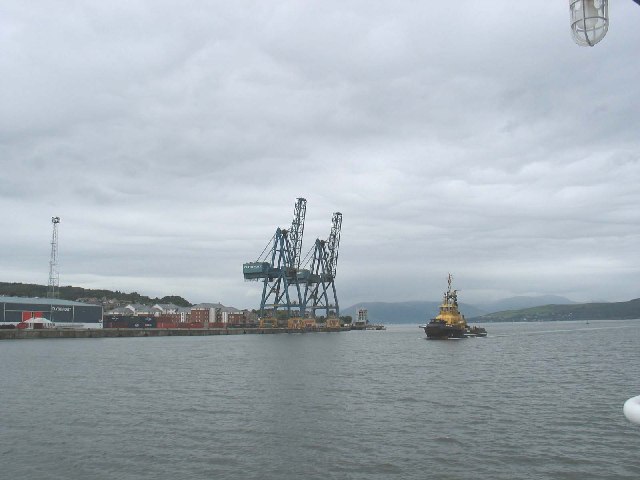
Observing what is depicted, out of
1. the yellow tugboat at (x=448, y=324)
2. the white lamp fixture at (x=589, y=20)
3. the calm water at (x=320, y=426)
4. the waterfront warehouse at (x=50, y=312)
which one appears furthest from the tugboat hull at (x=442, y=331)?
the white lamp fixture at (x=589, y=20)

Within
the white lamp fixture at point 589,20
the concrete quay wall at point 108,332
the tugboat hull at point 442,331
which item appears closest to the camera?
the white lamp fixture at point 589,20

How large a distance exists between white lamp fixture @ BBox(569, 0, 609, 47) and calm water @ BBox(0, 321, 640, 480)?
1358cm

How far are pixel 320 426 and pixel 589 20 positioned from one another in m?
19.7

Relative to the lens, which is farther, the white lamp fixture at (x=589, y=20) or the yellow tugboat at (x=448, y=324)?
the yellow tugboat at (x=448, y=324)

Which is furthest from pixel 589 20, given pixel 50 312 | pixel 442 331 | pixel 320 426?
pixel 50 312

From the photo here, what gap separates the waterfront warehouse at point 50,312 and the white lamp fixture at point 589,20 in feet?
395

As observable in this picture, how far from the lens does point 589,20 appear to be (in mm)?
5145

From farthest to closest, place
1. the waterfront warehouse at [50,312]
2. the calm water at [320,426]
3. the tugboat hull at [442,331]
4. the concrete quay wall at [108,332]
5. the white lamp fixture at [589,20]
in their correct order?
the waterfront warehouse at [50,312], the concrete quay wall at [108,332], the tugboat hull at [442,331], the calm water at [320,426], the white lamp fixture at [589,20]

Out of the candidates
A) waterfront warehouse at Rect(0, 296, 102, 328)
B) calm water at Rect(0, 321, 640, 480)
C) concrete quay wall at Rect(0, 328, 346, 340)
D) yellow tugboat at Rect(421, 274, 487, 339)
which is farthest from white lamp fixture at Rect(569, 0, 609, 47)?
waterfront warehouse at Rect(0, 296, 102, 328)

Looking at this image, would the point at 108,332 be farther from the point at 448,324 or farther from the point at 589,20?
the point at 589,20

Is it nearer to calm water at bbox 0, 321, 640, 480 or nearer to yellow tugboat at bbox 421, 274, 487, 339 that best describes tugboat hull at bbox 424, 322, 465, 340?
yellow tugboat at bbox 421, 274, 487, 339

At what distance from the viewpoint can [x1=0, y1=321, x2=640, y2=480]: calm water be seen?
54.1 ft

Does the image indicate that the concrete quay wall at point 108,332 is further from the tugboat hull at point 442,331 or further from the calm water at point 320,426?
the calm water at point 320,426

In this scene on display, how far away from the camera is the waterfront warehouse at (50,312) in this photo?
114812 millimetres
